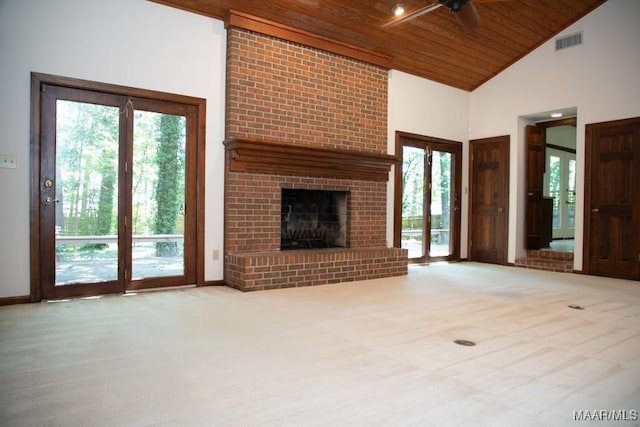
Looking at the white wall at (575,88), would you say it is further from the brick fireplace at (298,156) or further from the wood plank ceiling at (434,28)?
the brick fireplace at (298,156)

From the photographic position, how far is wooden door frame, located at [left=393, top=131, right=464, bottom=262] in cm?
667

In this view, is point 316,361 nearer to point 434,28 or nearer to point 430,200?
point 434,28

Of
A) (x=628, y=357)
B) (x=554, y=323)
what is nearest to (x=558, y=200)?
(x=554, y=323)

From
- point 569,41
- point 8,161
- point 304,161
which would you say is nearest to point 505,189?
point 569,41

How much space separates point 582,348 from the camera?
2730 millimetres

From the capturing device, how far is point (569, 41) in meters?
6.41

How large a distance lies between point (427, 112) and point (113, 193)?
5.05 meters

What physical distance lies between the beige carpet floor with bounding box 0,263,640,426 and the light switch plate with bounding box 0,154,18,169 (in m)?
1.26

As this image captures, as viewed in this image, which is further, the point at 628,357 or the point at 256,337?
the point at 256,337

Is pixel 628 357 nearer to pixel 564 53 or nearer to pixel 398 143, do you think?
pixel 398 143

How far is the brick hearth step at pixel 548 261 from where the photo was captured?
6.46 m

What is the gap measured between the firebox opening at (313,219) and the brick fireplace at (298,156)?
0.29 feet

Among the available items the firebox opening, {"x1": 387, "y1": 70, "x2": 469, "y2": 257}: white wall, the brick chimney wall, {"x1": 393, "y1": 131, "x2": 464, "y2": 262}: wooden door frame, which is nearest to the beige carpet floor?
the firebox opening

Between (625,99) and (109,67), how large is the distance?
21.5 feet
